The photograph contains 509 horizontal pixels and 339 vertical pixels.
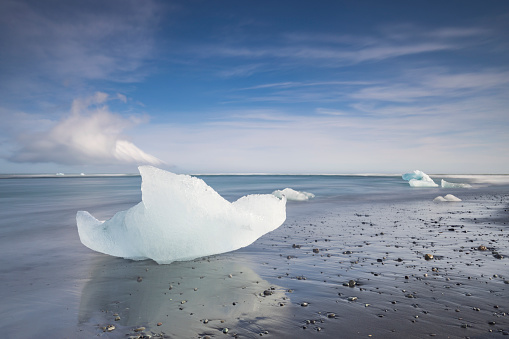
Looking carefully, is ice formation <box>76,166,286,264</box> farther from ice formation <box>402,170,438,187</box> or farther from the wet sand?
ice formation <box>402,170,438,187</box>

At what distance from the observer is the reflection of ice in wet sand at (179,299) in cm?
490

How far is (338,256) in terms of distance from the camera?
875 centimetres

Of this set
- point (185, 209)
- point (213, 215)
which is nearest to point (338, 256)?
point (213, 215)

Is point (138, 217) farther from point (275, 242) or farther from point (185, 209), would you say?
point (275, 242)

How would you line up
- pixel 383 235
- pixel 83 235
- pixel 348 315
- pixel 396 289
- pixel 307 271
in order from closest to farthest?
pixel 348 315 < pixel 396 289 < pixel 307 271 < pixel 83 235 < pixel 383 235

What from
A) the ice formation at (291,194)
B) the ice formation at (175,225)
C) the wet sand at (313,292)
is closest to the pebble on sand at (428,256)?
the wet sand at (313,292)

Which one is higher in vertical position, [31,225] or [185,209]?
[185,209]

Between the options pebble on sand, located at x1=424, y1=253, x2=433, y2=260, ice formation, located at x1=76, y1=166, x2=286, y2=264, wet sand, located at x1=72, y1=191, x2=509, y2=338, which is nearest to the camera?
wet sand, located at x1=72, y1=191, x2=509, y2=338

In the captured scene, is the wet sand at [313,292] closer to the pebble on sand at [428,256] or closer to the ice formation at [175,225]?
the pebble on sand at [428,256]

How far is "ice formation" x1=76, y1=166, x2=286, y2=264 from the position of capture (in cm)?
820

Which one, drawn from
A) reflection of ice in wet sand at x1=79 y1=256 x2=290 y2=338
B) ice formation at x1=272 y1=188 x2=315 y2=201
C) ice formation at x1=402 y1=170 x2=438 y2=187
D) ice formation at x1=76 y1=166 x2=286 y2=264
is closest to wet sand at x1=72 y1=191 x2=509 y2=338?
reflection of ice in wet sand at x1=79 y1=256 x2=290 y2=338

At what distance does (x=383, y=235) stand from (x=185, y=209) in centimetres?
721

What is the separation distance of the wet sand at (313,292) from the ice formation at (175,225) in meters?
0.37

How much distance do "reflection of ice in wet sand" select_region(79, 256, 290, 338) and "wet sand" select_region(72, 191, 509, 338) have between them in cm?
2
